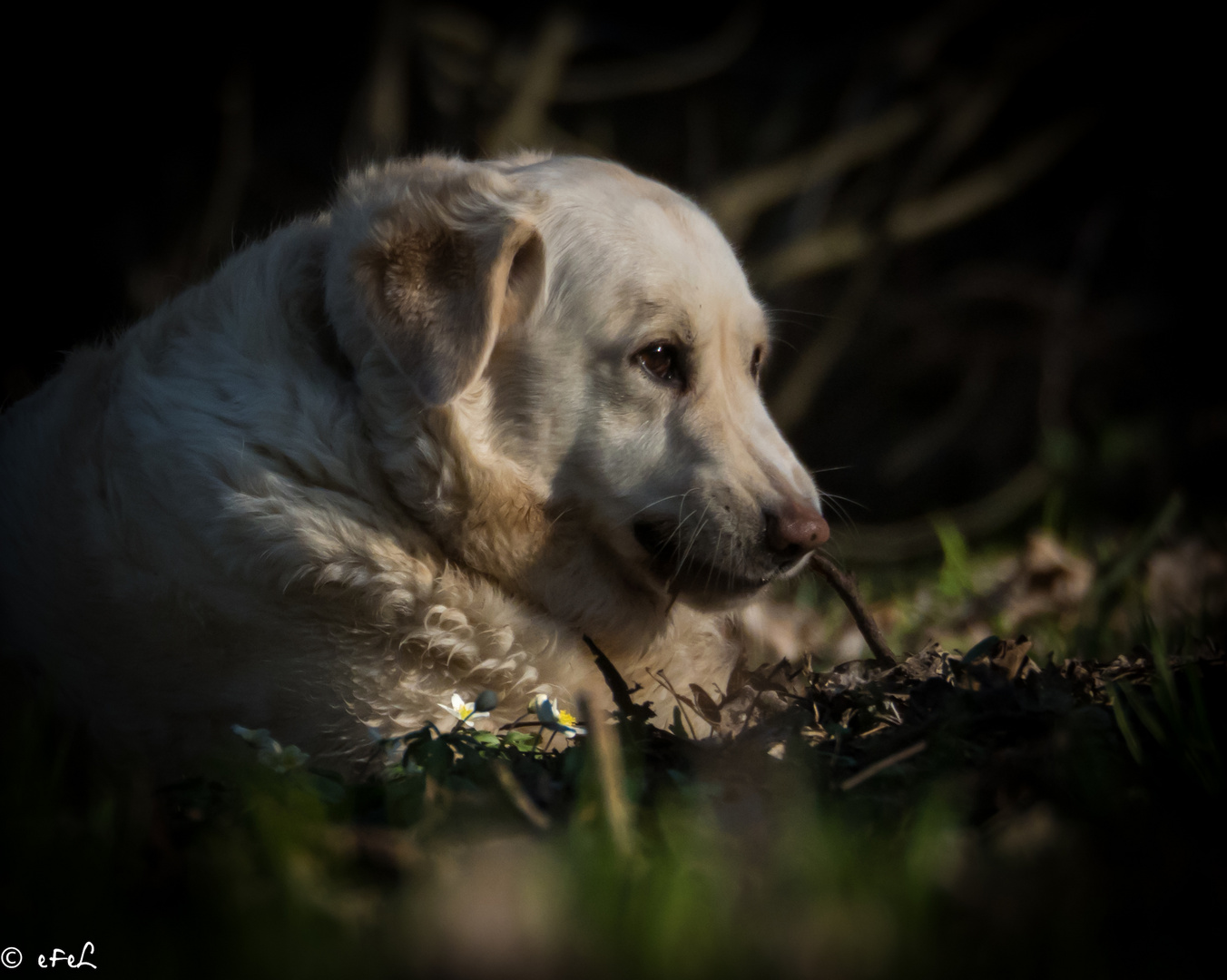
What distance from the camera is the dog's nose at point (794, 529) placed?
2328 mm

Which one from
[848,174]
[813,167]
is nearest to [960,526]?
[813,167]

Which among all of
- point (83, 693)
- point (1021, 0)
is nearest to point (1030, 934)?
point (83, 693)

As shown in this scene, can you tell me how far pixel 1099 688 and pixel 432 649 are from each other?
51.8 inches

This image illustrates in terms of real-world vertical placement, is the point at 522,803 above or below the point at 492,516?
below

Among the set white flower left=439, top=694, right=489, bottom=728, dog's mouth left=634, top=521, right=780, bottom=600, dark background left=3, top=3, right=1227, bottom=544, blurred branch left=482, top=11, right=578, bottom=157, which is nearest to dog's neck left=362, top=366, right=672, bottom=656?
dog's mouth left=634, top=521, right=780, bottom=600

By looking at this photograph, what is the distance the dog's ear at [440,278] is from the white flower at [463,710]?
605 millimetres

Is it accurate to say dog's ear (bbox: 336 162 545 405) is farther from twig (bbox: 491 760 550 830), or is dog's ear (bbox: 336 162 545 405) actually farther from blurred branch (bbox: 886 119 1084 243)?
blurred branch (bbox: 886 119 1084 243)

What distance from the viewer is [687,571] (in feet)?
8.18

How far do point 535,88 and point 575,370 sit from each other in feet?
13.8

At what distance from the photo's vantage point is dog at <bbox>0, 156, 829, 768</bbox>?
2.22m

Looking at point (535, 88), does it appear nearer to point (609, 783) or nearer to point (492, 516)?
point (492, 516)

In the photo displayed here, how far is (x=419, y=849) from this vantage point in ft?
4.36

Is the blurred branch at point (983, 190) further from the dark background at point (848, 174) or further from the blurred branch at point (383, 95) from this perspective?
the blurred branch at point (383, 95)

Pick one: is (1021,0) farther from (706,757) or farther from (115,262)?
(706,757)
